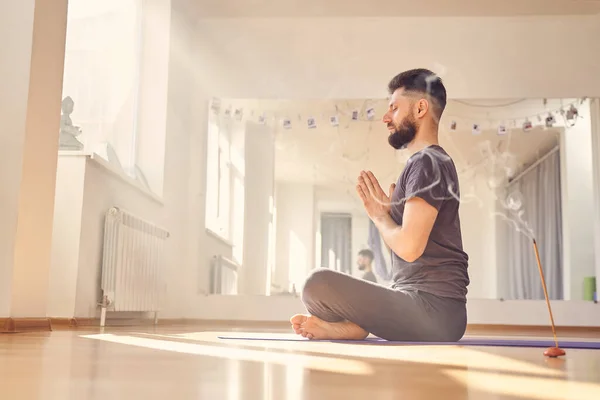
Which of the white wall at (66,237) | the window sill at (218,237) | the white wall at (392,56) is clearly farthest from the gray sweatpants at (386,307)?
the white wall at (392,56)

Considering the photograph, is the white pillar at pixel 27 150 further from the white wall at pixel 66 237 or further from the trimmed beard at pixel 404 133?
the trimmed beard at pixel 404 133

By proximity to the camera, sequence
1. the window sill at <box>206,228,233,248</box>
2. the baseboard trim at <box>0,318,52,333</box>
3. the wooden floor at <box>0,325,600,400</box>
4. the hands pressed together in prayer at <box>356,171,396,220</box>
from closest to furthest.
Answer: the wooden floor at <box>0,325,600,400</box>
the hands pressed together in prayer at <box>356,171,396,220</box>
the baseboard trim at <box>0,318,52,333</box>
the window sill at <box>206,228,233,248</box>

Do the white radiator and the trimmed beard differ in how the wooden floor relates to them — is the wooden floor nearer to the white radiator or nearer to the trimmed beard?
the trimmed beard

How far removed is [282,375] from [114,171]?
3014 mm

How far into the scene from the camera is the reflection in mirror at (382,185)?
495cm

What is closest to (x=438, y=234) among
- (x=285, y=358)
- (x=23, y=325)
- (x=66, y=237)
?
(x=285, y=358)

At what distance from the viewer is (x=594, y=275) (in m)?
4.95

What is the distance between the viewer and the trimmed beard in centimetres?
232

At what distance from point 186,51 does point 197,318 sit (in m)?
2.04

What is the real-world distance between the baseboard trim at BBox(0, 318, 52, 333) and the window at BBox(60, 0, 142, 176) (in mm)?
1112

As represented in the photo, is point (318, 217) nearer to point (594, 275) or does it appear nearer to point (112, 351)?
point (594, 275)

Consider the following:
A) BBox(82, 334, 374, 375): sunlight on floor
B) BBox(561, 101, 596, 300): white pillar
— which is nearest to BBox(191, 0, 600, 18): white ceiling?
BBox(561, 101, 596, 300): white pillar

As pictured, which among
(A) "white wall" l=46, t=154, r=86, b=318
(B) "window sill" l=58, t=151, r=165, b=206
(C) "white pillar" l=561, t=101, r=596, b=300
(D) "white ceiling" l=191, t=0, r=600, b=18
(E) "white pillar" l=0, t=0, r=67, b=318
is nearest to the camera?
(E) "white pillar" l=0, t=0, r=67, b=318

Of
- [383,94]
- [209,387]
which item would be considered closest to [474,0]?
[383,94]
